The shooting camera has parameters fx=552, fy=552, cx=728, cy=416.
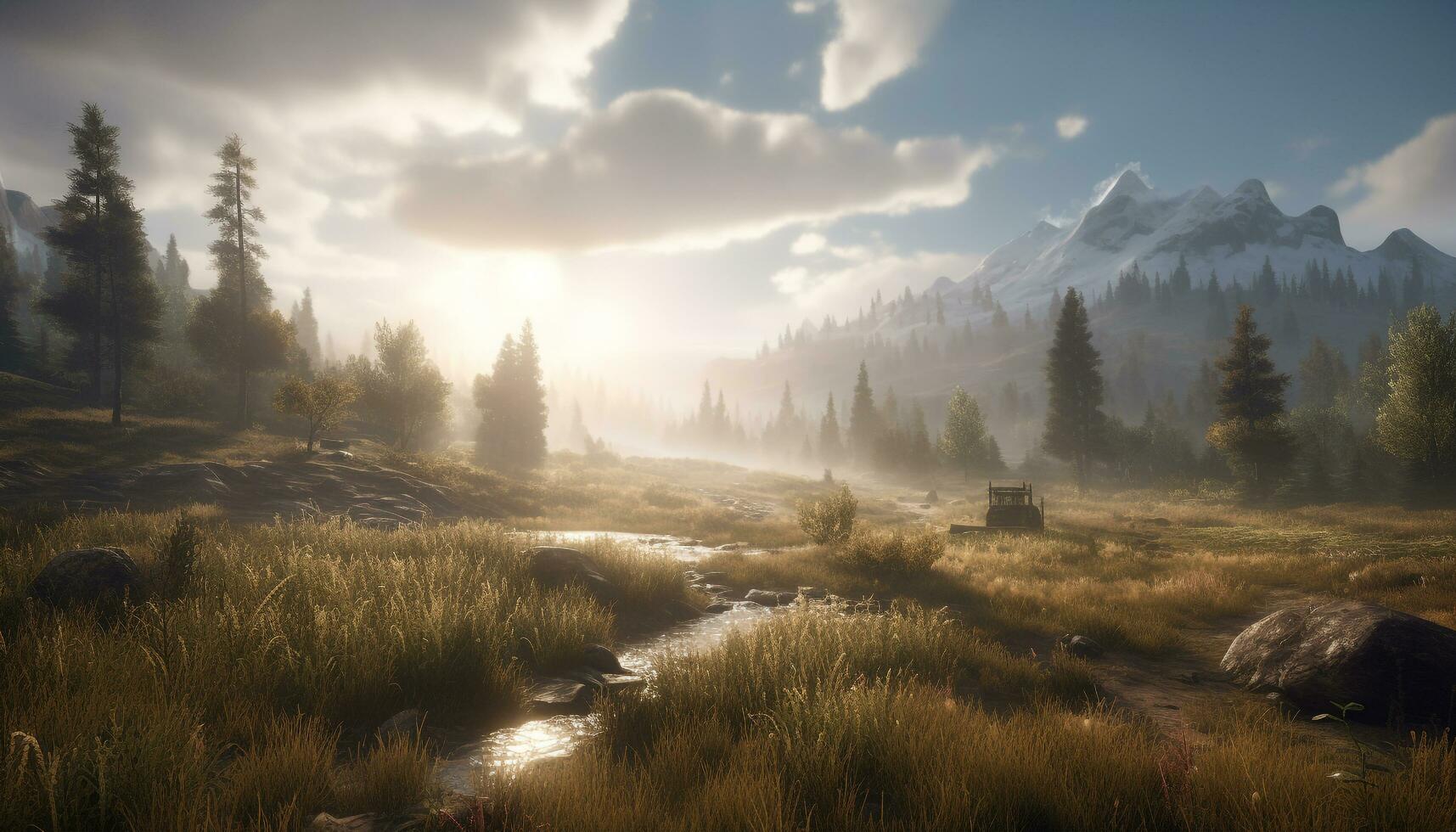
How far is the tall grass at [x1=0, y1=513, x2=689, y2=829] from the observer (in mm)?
2783

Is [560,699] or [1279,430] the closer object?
[560,699]

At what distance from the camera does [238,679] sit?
4.57 metres

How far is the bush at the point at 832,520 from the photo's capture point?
17656 millimetres

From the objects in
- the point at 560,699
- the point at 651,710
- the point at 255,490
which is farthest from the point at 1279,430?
the point at 255,490

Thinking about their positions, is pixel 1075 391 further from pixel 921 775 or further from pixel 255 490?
pixel 255 490

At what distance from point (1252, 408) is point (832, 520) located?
124ft

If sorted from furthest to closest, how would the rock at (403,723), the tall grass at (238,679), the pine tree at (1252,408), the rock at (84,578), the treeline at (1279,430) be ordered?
1. the pine tree at (1252,408)
2. the treeline at (1279,430)
3. the rock at (84,578)
4. the rock at (403,723)
5. the tall grass at (238,679)

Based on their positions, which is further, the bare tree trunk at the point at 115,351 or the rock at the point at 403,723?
the bare tree trunk at the point at 115,351

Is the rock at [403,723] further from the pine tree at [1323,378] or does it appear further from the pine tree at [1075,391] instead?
the pine tree at [1323,378]

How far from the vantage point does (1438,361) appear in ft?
104

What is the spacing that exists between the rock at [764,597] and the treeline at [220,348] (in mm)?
24907

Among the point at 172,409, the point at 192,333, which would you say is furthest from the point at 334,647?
the point at 172,409

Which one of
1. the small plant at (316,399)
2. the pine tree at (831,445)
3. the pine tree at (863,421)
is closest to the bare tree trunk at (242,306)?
the small plant at (316,399)

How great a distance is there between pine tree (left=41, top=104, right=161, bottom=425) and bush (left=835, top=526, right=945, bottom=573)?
118 ft
